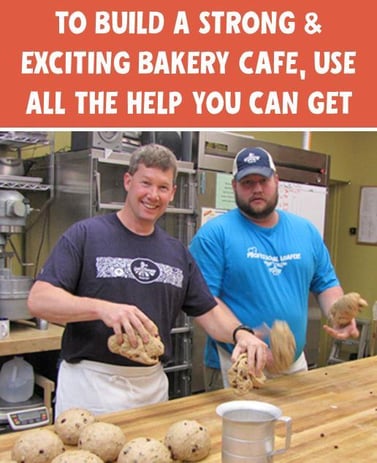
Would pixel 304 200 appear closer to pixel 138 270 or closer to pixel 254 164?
pixel 254 164

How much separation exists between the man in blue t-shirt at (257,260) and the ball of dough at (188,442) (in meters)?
0.77

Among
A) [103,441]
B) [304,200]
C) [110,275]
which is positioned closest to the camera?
[103,441]

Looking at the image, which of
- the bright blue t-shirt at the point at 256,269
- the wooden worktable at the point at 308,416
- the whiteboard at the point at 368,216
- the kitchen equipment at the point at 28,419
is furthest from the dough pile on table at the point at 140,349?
the whiteboard at the point at 368,216

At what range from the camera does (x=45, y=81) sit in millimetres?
2309

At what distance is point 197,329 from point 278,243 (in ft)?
4.57

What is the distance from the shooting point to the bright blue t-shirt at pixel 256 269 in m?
1.97

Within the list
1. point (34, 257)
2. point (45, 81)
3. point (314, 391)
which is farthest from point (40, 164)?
point (314, 391)

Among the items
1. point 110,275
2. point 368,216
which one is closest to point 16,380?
point 110,275

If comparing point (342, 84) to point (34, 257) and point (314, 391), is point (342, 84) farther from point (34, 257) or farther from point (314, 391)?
point (34, 257)

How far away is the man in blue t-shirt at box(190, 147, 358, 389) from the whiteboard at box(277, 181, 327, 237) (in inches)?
63.6

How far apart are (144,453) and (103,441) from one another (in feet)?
0.35

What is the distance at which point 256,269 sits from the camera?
197 cm

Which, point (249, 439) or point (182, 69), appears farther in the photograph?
point (182, 69)

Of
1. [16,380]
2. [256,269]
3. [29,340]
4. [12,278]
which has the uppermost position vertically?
[256,269]
